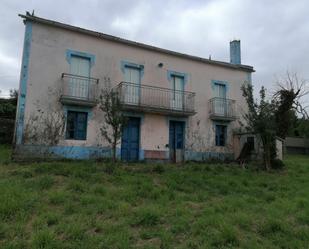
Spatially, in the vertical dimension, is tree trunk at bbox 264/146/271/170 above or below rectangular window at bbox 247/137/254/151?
below

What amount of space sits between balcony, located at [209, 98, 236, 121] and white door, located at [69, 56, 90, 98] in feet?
25.1

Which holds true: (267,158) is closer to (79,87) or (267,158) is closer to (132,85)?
(132,85)

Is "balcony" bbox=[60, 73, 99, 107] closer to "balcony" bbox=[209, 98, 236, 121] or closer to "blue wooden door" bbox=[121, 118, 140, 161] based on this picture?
"blue wooden door" bbox=[121, 118, 140, 161]

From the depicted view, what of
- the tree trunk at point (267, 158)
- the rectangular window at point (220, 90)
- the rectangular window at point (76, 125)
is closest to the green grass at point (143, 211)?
the tree trunk at point (267, 158)

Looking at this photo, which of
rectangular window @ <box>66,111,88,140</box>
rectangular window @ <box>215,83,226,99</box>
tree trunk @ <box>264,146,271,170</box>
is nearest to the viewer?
tree trunk @ <box>264,146,271,170</box>

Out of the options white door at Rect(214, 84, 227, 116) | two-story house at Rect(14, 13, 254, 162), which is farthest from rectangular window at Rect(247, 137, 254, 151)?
white door at Rect(214, 84, 227, 116)

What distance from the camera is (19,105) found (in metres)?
13.4

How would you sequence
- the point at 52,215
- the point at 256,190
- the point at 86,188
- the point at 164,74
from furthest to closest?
the point at 164,74
the point at 256,190
the point at 86,188
the point at 52,215

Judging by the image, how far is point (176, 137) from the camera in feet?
56.9

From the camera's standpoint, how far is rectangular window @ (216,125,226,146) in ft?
60.6

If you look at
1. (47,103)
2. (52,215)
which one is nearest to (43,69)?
(47,103)

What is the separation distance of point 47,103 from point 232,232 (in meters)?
11.1

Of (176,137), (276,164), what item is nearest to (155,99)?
(176,137)

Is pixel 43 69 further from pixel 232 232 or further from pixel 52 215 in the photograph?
pixel 232 232
